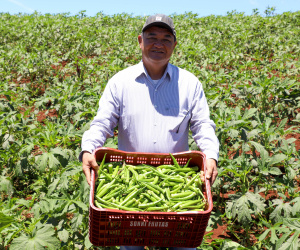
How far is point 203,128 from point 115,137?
204 centimetres

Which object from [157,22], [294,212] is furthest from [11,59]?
[294,212]

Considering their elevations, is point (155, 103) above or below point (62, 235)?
above

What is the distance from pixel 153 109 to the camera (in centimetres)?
304

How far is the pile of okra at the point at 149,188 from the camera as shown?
242 cm

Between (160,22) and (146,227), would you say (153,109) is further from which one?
(146,227)

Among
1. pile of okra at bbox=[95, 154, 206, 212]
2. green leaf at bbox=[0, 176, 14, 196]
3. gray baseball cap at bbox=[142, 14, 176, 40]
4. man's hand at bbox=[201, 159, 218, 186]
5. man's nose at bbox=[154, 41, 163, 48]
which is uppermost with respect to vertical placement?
gray baseball cap at bbox=[142, 14, 176, 40]

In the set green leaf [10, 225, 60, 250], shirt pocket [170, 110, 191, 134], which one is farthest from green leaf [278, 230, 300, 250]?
green leaf [10, 225, 60, 250]

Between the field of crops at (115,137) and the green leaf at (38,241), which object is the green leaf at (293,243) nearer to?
the field of crops at (115,137)

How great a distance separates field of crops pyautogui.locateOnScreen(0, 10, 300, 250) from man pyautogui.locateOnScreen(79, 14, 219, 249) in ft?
2.41

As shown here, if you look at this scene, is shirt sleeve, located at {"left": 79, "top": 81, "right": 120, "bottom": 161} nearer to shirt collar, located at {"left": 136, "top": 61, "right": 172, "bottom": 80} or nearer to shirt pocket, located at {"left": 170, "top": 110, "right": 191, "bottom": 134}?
shirt collar, located at {"left": 136, "top": 61, "right": 172, "bottom": 80}

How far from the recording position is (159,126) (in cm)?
303

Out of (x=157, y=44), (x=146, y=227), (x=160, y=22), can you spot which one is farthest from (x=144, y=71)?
(x=146, y=227)

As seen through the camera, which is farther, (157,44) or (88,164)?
(157,44)

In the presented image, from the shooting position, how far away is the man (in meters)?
2.94
